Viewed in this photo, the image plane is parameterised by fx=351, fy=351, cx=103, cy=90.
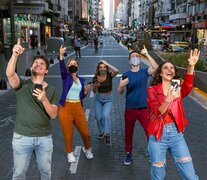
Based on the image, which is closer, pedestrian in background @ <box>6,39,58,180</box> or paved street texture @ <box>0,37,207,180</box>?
pedestrian in background @ <box>6,39,58,180</box>

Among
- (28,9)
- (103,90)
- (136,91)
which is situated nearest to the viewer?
(136,91)

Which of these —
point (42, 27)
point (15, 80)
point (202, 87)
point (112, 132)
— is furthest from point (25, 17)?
point (15, 80)

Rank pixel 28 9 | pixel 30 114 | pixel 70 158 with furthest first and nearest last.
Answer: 1. pixel 28 9
2. pixel 70 158
3. pixel 30 114

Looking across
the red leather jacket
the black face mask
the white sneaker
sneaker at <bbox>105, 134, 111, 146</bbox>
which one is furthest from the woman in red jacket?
sneaker at <bbox>105, 134, 111, 146</bbox>

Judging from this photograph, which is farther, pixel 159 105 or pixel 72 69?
pixel 72 69

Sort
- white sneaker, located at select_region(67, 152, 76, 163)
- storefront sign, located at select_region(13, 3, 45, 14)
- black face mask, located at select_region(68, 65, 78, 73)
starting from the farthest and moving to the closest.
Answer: storefront sign, located at select_region(13, 3, 45, 14) → white sneaker, located at select_region(67, 152, 76, 163) → black face mask, located at select_region(68, 65, 78, 73)

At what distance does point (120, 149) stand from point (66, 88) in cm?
177

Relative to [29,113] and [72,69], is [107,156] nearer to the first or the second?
[72,69]

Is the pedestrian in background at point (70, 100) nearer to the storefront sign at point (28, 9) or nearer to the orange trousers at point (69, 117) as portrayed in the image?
the orange trousers at point (69, 117)

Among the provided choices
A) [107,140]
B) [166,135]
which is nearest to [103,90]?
[107,140]

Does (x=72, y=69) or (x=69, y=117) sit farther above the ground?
(x=72, y=69)

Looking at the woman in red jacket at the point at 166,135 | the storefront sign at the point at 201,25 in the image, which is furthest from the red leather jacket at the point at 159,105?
the storefront sign at the point at 201,25

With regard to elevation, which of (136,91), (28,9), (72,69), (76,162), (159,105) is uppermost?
(28,9)

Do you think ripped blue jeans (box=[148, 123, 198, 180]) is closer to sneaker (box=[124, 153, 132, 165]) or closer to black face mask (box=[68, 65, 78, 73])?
sneaker (box=[124, 153, 132, 165])
